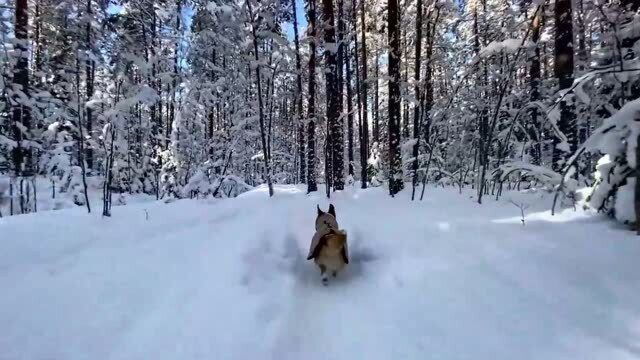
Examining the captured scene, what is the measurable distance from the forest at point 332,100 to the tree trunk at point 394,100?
0.12ft

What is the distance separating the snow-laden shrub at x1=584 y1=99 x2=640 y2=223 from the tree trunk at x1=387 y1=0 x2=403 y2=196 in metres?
6.46

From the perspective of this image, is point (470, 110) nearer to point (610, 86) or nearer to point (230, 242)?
point (610, 86)

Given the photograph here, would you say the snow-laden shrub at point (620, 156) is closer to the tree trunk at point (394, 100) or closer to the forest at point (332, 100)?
the forest at point (332, 100)

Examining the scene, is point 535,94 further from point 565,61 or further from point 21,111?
point 21,111

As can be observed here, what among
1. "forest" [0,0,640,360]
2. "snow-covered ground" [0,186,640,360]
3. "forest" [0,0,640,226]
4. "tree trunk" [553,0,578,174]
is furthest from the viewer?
"tree trunk" [553,0,578,174]

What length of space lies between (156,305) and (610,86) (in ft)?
21.8

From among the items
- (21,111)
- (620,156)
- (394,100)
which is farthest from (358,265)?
(21,111)

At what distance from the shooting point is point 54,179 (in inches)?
564

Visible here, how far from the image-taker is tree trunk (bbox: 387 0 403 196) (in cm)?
1130

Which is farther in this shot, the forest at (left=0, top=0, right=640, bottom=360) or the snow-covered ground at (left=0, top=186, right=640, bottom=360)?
the forest at (left=0, top=0, right=640, bottom=360)

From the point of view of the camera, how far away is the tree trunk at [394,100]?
37.1 feet

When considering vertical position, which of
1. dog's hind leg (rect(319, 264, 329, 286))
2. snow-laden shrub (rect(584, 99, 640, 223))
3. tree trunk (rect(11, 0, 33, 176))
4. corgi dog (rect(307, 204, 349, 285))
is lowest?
dog's hind leg (rect(319, 264, 329, 286))

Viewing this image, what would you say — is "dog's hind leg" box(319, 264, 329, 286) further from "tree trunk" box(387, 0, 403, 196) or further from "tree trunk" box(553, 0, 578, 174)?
"tree trunk" box(387, 0, 403, 196)

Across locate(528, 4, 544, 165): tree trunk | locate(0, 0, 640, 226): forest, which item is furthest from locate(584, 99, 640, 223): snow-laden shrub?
locate(528, 4, 544, 165): tree trunk
